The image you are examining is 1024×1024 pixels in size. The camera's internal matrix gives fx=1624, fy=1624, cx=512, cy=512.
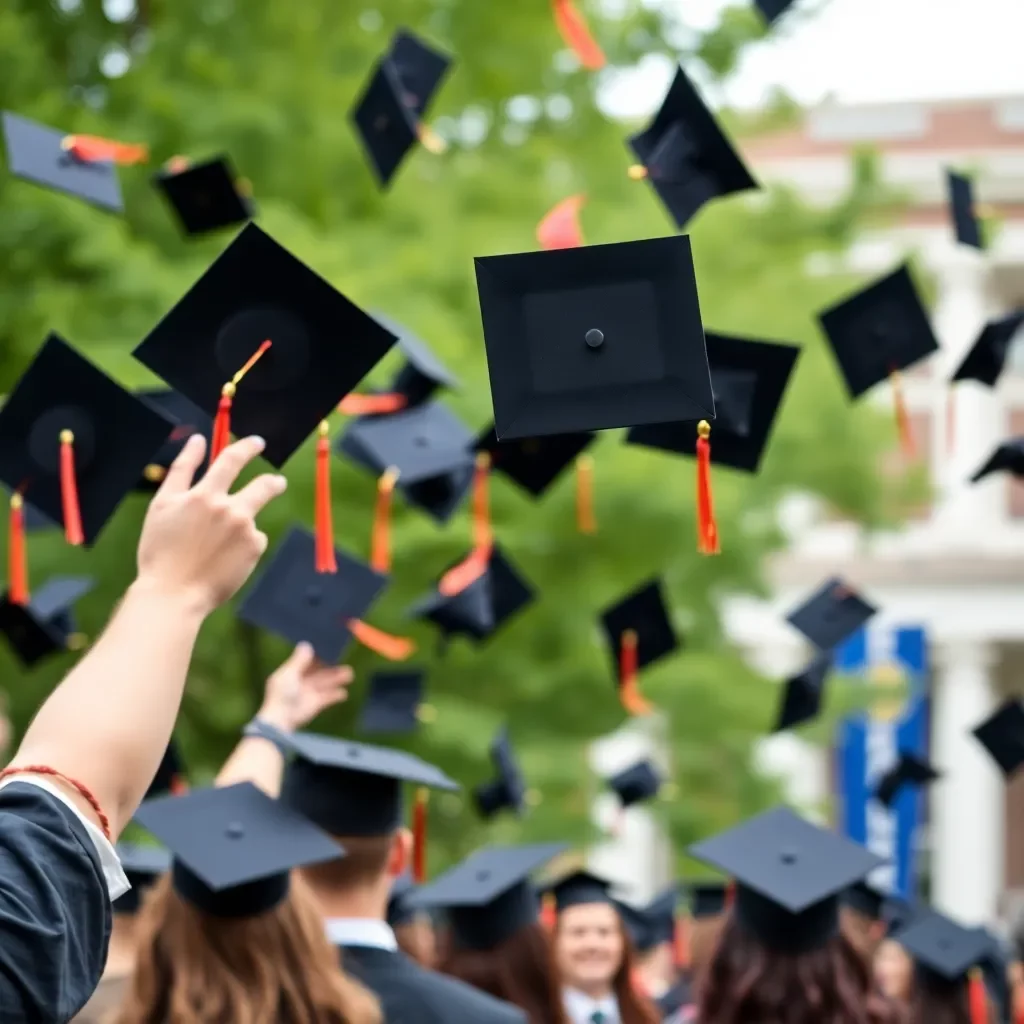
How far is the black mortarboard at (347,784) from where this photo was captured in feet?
9.19

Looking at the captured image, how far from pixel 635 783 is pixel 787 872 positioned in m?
2.02

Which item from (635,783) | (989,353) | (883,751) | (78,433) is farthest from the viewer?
(883,751)

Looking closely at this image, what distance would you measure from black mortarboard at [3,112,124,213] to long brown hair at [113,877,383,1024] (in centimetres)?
217

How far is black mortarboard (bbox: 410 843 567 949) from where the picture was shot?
3348mm

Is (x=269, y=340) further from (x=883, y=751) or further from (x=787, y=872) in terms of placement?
(x=883, y=751)

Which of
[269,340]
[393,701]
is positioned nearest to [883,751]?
[393,701]

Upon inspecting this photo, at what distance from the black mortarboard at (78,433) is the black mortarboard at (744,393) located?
4.24 ft

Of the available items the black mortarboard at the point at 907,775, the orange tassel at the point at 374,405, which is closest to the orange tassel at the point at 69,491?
the orange tassel at the point at 374,405

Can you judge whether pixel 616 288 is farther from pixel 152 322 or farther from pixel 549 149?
pixel 549 149

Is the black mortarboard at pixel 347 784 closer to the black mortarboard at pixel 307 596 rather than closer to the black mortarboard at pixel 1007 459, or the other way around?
the black mortarboard at pixel 307 596

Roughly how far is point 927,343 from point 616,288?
8.13 feet

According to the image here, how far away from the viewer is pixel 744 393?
135 inches

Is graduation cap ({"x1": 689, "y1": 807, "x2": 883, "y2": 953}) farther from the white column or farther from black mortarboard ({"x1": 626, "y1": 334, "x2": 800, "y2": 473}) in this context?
the white column

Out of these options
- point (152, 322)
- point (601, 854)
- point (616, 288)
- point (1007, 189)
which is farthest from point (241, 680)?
point (1007, 189)
